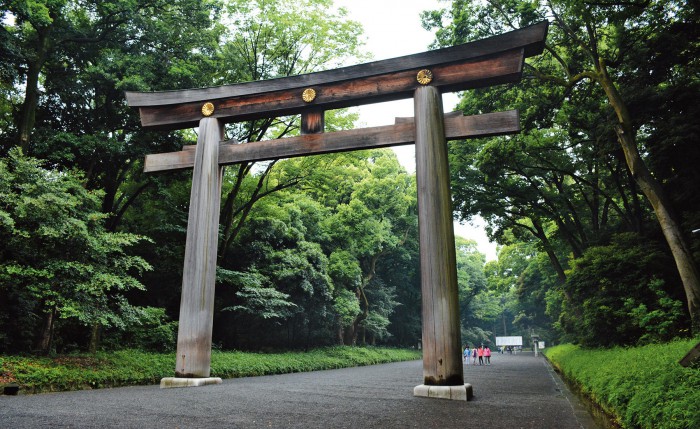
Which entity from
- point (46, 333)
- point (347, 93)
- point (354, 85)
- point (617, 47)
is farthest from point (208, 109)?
point (617, 47)

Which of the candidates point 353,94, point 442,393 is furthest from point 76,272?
point 442,393

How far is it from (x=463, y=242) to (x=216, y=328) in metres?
47.7

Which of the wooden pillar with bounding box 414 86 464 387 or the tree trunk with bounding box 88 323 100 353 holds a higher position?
the wooden pillar with bounding box 414 86 464 387

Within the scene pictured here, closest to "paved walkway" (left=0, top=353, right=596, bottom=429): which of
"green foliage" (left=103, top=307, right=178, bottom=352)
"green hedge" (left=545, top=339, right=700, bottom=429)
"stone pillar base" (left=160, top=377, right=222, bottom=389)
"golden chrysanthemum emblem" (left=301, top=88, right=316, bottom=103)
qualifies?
"green hedge" (left=545, top=339, right=700, bottom=429)

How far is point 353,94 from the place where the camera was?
9.04 m

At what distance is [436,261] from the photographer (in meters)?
7.49

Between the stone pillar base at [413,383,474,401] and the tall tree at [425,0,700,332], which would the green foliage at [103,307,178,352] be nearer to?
the stone pillar base at [413,383,474,401]

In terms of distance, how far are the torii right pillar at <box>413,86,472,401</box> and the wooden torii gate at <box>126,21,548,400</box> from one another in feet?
0.06

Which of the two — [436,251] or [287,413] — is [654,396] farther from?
[287,413]

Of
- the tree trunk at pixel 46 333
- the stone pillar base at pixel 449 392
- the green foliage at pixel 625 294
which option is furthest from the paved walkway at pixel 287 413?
the tree trunk at pixel 46 333

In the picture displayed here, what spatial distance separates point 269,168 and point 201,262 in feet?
33.9

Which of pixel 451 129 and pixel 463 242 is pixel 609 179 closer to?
pixel 451 129

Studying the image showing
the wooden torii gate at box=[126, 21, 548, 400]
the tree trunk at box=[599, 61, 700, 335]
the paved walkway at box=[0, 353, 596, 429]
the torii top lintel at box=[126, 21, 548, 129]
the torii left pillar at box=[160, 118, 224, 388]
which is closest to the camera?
the paved walkway at box=[0, 353, 596, 429]

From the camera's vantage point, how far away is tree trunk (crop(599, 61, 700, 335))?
378 inches
